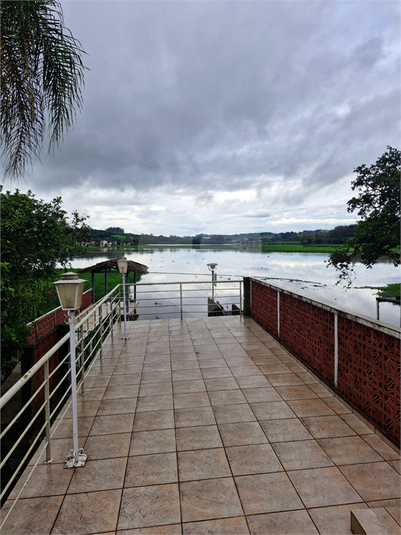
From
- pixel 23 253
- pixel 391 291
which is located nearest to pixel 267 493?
pixel 23 253

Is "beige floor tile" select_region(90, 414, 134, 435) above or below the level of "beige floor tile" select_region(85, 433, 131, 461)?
below

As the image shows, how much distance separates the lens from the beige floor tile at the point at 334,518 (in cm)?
146

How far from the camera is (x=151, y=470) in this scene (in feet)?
6.34

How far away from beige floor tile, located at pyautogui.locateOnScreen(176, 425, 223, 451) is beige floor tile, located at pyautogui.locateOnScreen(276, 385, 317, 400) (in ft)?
3.12

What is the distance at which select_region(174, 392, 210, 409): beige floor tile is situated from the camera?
9.30 ft

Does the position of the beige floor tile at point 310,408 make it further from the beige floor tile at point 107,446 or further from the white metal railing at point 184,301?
the white metal railing at point 184,301

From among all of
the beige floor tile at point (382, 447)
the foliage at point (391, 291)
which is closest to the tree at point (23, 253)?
the beige floor tile at point (382, 447)

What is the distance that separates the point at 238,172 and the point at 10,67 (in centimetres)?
1739

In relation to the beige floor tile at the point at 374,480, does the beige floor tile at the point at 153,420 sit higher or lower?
lower

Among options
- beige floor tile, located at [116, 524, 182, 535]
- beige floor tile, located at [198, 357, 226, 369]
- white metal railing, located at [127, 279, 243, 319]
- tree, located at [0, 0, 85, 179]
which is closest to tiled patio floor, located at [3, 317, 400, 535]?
beige floor tile, located at [116, 524, 182, 535]

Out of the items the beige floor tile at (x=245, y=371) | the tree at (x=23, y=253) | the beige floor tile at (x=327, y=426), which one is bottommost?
the beige floor tile at (x=245, y=371)

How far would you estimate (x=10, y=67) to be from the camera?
8.26 ft

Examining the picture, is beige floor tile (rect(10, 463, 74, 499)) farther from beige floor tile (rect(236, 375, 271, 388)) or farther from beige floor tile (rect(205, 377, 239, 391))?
beige floor tile (rect(236, 375, 271, 388))

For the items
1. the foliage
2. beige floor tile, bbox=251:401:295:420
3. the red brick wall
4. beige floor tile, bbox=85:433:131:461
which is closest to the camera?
beige floor tile, bbox=85:433:131:461
